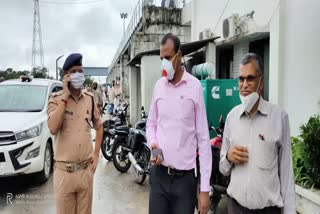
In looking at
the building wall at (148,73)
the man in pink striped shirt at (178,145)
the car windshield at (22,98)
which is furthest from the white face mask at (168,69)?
the building wall at (148,73)

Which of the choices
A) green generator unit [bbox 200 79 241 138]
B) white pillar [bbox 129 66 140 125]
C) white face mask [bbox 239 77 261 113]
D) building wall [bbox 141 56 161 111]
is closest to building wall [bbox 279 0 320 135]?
green generator unit [bbox 200 79 241 138]

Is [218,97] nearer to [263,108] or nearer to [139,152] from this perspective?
[139,152]

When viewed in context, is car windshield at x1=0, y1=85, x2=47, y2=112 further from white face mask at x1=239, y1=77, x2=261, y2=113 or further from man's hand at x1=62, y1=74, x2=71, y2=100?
white face mask at x1=239, y1=77, x2=261, y2=113

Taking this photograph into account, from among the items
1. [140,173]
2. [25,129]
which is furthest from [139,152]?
[25,129]

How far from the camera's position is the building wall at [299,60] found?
5.66 m

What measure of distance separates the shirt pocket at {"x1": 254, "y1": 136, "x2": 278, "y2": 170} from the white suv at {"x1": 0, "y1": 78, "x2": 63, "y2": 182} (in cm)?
453

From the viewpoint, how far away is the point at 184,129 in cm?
251

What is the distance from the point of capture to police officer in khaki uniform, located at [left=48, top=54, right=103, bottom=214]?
2.97m

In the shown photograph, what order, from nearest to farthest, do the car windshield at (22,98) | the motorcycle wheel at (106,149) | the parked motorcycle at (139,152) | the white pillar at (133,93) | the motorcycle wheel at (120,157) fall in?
the parked motorcycle at (139,152) < the car windshield at (22,98) < the motorcycle wheel at (120,157) < the motorcycle wheel at (106,149) < the white pillar at (133,93)

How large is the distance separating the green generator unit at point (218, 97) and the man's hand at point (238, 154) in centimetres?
474

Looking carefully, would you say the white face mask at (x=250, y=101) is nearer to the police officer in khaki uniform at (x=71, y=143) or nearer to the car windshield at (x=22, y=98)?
the police officer in khaki uniform at (x=71, y=143)

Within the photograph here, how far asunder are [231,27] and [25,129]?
4810 millimetres

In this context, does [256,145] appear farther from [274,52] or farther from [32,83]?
[32,83]

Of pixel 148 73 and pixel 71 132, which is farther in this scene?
pixel 148 73
